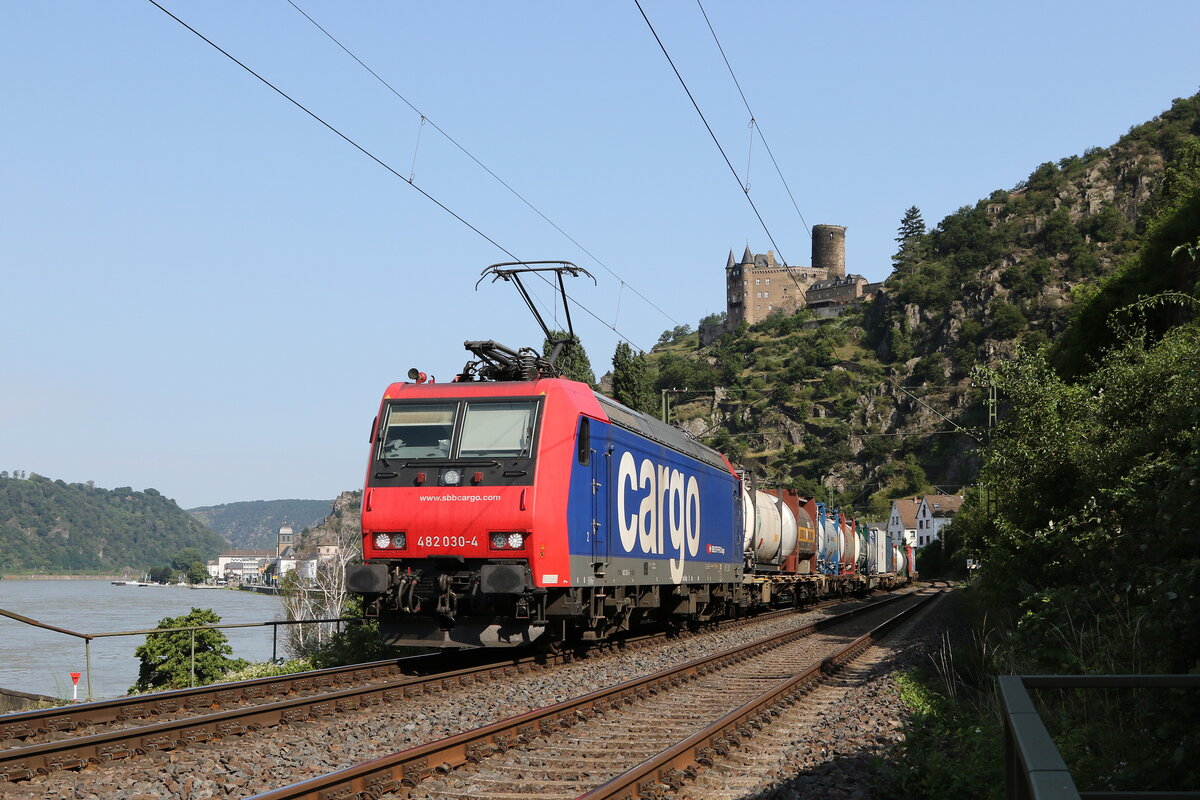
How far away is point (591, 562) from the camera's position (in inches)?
611

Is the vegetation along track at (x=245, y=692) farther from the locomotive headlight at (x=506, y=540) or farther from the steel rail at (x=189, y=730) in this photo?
the locomotive headlight at (x=506, y=540)

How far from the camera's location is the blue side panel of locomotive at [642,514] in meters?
15.3

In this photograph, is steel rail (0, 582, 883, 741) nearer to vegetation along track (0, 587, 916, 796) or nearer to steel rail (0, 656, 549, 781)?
vegetation along track (0, 587, 916, 796)

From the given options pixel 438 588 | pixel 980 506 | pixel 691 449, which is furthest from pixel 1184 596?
pixel 980 506

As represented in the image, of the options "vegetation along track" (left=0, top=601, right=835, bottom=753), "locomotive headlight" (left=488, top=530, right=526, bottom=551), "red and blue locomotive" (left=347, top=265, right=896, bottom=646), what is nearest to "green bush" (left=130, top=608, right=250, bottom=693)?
"vegetation along track" (left=0, top=601, right=835, bottom=753)

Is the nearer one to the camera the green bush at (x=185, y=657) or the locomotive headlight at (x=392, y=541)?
the locomotive headlight at (x=392, y=541)

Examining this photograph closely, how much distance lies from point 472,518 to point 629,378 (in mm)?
56045

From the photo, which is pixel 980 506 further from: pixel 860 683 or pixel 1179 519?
pixel 1179 519

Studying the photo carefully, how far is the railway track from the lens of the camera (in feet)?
24.7

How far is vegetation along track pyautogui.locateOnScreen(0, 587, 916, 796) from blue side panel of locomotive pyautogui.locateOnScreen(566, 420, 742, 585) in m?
1.98

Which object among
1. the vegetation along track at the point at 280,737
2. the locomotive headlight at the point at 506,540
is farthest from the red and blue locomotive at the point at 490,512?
the vegetation along track at the point at 280,737

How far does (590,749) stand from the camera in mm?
9344

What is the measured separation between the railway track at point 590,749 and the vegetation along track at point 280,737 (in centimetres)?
79

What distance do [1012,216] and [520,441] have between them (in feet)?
538
